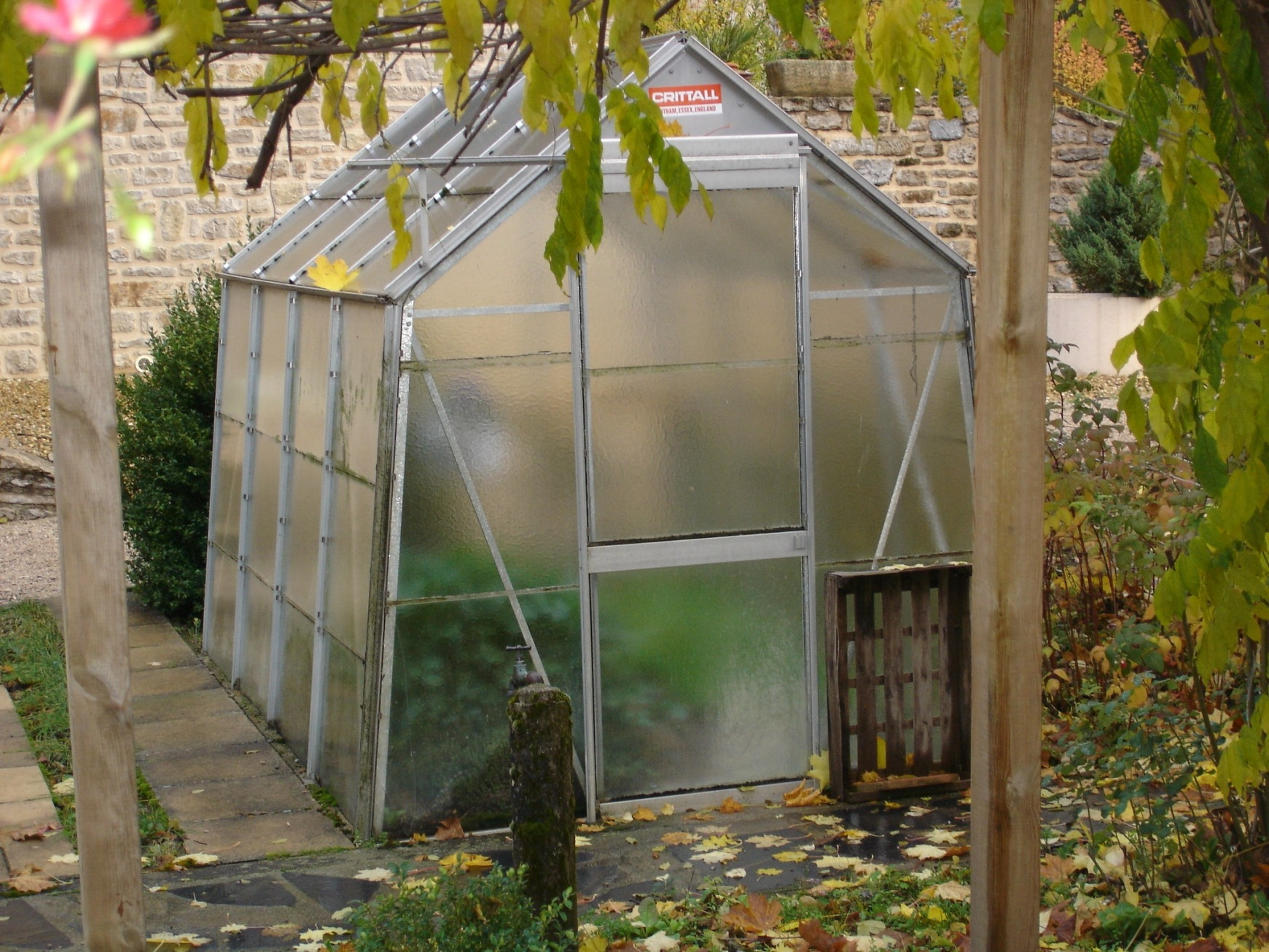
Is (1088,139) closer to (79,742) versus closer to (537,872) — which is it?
(537,872)

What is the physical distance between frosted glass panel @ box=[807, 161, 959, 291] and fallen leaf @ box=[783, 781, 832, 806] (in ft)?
7.46

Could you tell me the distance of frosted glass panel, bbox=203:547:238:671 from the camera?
8.30 metres

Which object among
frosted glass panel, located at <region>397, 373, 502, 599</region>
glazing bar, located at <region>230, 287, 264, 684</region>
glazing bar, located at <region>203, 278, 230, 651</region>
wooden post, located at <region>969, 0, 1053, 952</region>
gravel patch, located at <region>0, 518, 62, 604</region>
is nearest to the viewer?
wooden post, located at <region>969, 0, 1053, 952</region>

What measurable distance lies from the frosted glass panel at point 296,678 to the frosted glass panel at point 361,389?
3.43 ft

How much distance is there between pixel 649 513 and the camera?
6.06 metres

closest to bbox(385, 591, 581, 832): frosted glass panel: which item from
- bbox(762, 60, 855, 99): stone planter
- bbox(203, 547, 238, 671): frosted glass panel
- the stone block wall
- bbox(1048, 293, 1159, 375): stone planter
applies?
bbox(203, 547, 238, 671): frosted glass panel

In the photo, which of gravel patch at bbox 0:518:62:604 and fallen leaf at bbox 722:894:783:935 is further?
gravel patch at bbox 0:518:62:604

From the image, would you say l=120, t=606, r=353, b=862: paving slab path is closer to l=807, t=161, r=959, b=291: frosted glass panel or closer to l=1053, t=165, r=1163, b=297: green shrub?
l=807, t=161, r=959, b=291: frosted glass panel

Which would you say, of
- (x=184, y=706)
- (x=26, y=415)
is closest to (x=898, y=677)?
(x=184, y=706)

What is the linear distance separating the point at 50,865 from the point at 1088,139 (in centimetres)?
1220

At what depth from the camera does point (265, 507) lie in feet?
24.7

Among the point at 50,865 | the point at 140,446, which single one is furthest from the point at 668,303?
the point at 140,446

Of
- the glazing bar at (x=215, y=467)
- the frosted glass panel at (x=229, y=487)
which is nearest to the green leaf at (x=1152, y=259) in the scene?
the frosted glass panel at (x=229, y=487)

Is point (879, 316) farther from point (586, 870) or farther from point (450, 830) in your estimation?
point (450, 830)
